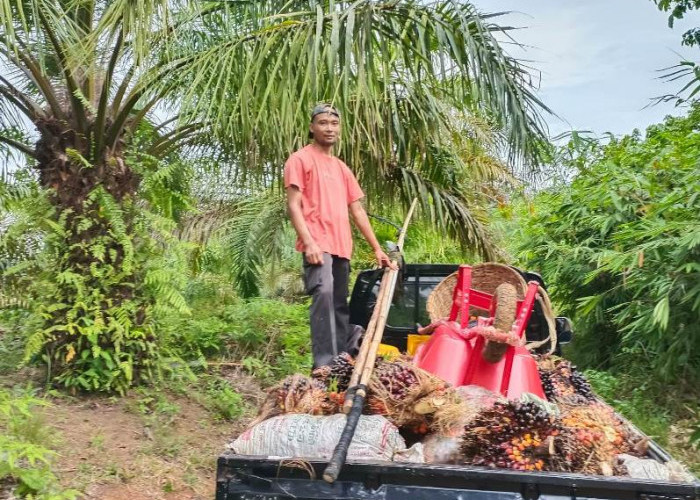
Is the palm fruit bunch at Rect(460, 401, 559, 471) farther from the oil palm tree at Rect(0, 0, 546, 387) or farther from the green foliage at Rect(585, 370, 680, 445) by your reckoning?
the green foliage at Rect(585, 370, 680, 445)

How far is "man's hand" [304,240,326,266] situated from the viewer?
446 cm

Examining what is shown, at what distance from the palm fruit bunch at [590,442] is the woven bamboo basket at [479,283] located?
60.9 inches

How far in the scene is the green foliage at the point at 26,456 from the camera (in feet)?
12.3

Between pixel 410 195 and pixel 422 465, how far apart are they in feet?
14.9

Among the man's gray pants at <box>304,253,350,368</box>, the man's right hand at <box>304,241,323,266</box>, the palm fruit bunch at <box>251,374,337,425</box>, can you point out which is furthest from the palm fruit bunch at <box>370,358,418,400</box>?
the man's right hand at <box>304,241,323,266</box>

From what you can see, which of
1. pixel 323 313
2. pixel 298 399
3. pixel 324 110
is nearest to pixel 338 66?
pixel 324 110

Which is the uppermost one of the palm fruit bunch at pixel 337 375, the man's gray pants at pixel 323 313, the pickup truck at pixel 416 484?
the man's gray pants at pixel 323 313

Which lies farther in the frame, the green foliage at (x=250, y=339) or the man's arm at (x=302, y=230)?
the green foliage at (x=250, y=339)

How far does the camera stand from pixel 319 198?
4.62m

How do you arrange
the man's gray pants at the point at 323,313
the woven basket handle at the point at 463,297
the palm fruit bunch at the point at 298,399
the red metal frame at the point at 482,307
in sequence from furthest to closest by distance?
1. the man's gray pants at the point at 323,313
2. the woven basket handle at the point at 463,297
3. the red metal frame at the point at 482,307
4. the palm fruit bunch at the point at 298,399

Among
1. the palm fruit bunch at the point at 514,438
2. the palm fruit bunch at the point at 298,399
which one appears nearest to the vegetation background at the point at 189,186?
the palm fruit bunch at the point at 298,399

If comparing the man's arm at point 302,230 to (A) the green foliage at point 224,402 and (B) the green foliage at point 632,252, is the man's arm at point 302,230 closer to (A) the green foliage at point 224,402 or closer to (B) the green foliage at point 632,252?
(A) the green foliage at point 224,402

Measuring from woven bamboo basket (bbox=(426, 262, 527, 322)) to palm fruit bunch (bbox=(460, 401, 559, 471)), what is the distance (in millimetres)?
1948

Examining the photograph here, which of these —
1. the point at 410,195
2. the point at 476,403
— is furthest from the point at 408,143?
the point at 476,403
